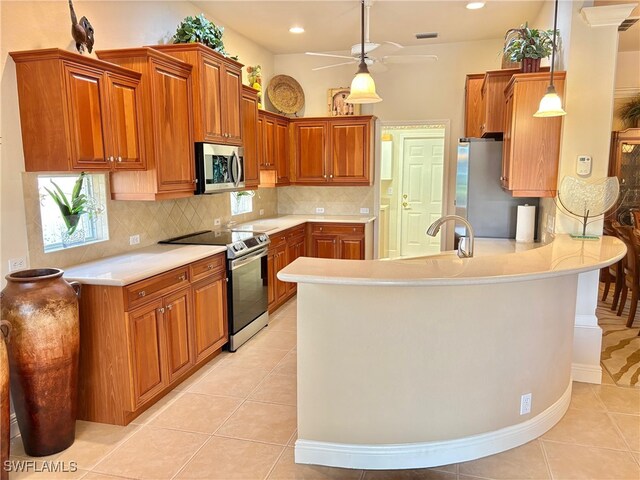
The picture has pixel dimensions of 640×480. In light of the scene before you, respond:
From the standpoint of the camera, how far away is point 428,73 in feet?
19.9

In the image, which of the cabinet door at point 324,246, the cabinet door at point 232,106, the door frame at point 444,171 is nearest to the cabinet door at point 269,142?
the cabinet door at point 324,246

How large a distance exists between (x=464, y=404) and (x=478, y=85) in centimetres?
404

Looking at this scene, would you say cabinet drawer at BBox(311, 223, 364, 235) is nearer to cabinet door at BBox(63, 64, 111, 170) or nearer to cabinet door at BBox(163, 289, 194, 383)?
cabinet door at BBox(163, 289, 194, 383)

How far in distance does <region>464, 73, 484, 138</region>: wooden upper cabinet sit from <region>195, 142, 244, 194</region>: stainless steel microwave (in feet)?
8.97

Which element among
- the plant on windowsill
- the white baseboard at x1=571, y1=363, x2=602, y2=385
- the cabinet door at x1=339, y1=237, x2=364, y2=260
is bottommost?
the white baseboard at x1=571, y1=363, x2=602, y2=385

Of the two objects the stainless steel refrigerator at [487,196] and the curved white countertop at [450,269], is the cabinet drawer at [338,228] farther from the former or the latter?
the curved white countertop at [450,269]

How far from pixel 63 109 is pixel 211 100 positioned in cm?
147

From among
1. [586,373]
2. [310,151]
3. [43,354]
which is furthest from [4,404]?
[310,151]

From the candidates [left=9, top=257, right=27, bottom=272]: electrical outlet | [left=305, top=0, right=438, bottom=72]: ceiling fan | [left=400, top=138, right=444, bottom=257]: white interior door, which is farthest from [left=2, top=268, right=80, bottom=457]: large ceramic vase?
[left=400, top=138, right=444, bottom=257]: white interior door

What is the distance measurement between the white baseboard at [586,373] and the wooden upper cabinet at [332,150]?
3.53 m

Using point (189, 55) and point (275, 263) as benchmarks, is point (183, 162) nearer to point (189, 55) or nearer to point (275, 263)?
point (189, 55)

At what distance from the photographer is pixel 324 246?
20.0 ft

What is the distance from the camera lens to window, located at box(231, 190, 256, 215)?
547 centimetres

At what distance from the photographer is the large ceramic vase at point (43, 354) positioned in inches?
94.8
